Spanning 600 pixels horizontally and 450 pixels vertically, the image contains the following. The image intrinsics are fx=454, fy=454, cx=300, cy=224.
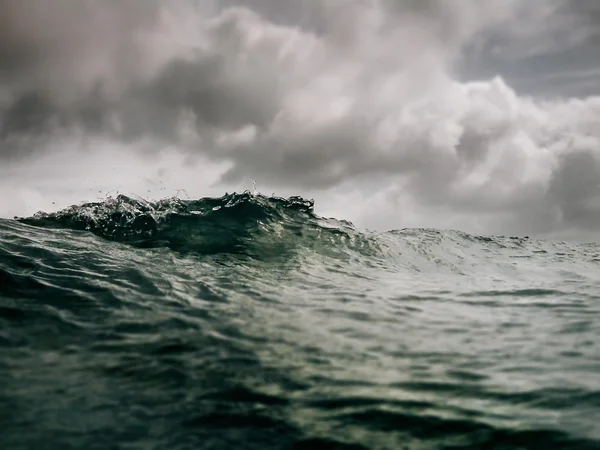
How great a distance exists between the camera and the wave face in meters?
4.20

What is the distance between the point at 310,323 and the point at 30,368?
371 cm

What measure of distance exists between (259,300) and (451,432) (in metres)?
4.56

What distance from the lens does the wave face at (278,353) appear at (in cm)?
420

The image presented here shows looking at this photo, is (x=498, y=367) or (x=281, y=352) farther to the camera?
(x=281, y=352)

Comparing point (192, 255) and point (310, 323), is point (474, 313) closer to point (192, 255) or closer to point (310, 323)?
point (310, 323)

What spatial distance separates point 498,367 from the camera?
5.36 meters

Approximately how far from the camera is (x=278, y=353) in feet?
18.8

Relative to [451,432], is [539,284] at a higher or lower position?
higher

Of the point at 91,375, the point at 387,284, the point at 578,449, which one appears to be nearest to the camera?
the point at 578,449

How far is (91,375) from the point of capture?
17.1ft

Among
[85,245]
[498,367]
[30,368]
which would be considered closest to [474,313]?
[498,367]

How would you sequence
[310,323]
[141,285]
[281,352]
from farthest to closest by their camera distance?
[141,285] < [310,323] < [281,352]

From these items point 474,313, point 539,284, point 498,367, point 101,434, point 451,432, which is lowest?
point 101,434

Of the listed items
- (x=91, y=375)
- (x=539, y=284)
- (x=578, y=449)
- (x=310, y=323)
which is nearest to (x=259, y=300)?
(x=310, y=323)
